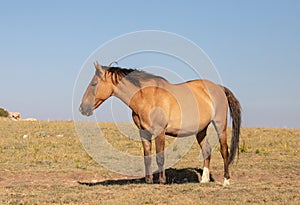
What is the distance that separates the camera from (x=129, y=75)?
911 cm

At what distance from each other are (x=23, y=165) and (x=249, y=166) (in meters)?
6.42

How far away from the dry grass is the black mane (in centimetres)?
213

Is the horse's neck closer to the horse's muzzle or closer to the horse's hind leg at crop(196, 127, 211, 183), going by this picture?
the horse's muzzle

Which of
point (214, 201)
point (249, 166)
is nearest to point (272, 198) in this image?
point (214, 201)

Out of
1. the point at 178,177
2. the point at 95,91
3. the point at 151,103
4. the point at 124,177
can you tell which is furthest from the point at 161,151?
the point at 124,177

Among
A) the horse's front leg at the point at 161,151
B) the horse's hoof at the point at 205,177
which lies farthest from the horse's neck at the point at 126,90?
the horse's hoof at the point at 205,177

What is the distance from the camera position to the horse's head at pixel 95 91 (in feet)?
29.2

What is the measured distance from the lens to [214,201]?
7.08 meters

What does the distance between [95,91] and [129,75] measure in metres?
0.78

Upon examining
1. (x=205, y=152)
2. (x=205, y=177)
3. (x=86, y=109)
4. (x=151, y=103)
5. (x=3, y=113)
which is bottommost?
(x=205, y=177)

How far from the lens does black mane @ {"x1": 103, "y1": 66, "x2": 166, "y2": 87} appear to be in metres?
9.05

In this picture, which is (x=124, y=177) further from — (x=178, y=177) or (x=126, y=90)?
(x=126, y=90)

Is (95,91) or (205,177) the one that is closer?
(95,91)

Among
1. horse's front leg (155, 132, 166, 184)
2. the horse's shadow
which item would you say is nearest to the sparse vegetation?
the horse's shadow
